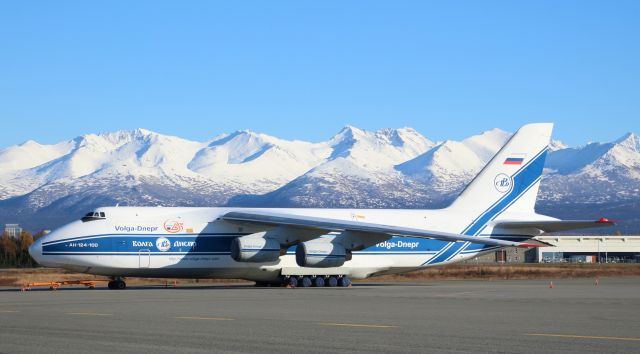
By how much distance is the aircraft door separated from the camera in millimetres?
42500

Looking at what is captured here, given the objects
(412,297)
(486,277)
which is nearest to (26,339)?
(412,297)

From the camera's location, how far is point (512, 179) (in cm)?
4859

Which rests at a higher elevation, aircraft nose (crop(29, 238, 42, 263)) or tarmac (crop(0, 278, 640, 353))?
aircraft nose (crop(29, 238, 42, 263))

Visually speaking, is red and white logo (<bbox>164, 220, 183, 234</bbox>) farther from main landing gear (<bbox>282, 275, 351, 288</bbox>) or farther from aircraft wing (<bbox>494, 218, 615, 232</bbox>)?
aircraft wing (<bbox>494, 218, 615, 232</bbox>)

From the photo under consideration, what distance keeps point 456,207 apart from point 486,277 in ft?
37.2

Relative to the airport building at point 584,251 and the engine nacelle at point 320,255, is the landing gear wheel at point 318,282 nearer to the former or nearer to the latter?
the engine nacelle at point 320,255

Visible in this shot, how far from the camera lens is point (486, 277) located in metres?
59.0

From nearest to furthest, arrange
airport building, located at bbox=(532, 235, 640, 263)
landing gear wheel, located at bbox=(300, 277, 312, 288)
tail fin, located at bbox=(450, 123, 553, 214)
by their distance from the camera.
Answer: landing gear wheel, located at bbox=(300, 277, 312, 288) < tail fin, located at bbox=(450, 123, 553, 214) < airport building, located at bbox=(532, 235, 640, 263)

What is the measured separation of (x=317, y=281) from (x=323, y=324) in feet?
80.1

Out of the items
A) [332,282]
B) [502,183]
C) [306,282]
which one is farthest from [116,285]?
[502,183]

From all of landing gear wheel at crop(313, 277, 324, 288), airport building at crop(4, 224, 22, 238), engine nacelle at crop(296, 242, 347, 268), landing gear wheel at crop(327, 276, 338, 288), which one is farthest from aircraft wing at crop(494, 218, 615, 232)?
airport building at crop(4, 224, 22, 238)

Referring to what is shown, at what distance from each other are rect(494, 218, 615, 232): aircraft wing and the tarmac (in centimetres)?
1139

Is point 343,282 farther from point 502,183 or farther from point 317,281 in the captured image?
point 502,183

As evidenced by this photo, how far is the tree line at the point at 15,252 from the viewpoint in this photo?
87062 mm
